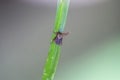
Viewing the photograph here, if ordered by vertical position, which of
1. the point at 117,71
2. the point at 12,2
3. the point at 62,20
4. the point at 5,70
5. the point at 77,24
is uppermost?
the point at 12,2

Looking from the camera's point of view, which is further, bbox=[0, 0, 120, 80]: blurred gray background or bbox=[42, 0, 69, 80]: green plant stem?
bbox=[0, 0, 120, 80]: blurred gray background

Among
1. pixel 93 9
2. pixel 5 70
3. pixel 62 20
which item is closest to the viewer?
pixel 62 20

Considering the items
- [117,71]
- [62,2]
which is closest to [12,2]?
[117,71]

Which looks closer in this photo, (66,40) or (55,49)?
(55,49)

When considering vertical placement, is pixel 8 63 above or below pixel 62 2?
below

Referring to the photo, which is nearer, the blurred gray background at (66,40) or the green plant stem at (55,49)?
the green plant stem at (55,49)

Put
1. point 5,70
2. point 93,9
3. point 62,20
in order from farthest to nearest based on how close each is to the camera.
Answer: point 93,9 < point 5,70 < point 62,20

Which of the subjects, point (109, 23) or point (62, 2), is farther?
point (109, 23)

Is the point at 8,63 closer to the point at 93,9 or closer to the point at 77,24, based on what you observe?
the point at 77,24
